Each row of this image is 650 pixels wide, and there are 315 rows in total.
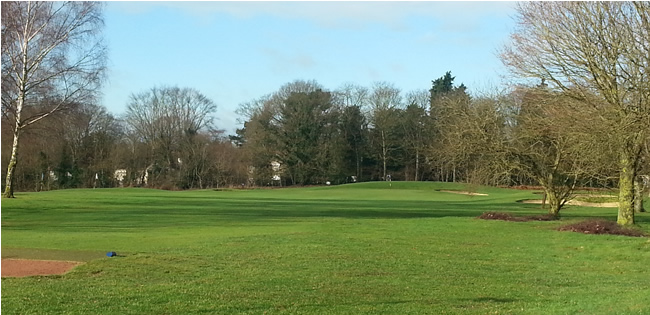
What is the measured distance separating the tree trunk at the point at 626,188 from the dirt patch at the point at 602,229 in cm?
96

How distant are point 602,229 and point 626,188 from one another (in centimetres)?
198

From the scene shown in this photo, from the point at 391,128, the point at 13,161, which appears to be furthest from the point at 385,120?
the point at 13,161

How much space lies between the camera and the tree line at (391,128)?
21.0 m

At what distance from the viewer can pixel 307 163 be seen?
270 ft

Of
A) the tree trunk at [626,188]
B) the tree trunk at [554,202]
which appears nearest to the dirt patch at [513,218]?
the tree trunk at [554,202]

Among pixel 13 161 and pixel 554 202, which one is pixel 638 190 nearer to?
pixel 554 202

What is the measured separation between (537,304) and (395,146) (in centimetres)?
7511

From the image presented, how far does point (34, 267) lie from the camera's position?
13.3m

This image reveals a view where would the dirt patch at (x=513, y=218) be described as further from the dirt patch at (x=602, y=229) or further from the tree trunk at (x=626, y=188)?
the tree trunk at (x=626, y=188)

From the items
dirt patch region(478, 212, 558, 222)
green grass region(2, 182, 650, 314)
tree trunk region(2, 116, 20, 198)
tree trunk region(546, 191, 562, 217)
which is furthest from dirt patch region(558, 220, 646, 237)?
tree trunk region(2, 116, 20, 198)

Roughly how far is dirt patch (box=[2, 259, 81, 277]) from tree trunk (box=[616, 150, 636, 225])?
56.9 feet

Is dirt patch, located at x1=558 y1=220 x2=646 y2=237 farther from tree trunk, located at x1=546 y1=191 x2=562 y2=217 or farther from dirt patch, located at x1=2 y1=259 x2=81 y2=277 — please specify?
dirt patch, located at x1=2 y1=259 x2=81 y2=277

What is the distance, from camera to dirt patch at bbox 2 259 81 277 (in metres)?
12.5

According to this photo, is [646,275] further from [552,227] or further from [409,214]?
[409,214]
